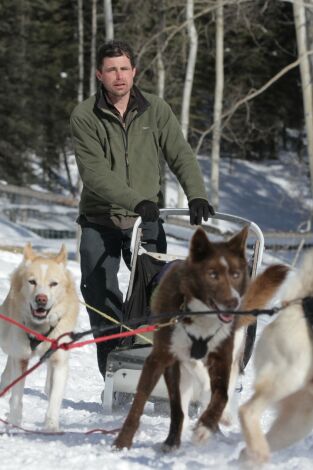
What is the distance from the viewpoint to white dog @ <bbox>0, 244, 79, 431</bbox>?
4.48m

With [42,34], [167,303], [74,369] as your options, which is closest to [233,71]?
[42,34]

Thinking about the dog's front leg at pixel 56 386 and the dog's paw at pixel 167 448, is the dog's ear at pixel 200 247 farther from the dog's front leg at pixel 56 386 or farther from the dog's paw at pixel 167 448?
the dog's front leg at pixel 56 386

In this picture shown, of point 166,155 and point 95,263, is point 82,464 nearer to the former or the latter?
point 95,263

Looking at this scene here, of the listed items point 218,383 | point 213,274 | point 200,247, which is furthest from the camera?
point 218,383

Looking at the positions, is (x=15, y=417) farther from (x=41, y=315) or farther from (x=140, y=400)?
(x=140, y=400)


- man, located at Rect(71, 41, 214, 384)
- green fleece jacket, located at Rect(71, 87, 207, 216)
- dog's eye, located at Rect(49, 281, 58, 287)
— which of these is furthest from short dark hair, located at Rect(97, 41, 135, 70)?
dog's eye, located at Rect(49, 281, 58, 287)

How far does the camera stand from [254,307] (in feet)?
12.7

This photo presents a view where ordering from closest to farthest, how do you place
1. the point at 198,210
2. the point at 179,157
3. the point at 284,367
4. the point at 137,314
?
the point at 284,367 → the point at 198,210 → the point at 137,314 → the point at 179,157

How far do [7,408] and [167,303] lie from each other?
5.02ft

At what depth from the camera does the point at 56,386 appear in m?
4.52

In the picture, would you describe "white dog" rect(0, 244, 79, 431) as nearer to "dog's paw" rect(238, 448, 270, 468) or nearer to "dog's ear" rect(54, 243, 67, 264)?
"dog's ear" rect(54, 243, 67, 264)

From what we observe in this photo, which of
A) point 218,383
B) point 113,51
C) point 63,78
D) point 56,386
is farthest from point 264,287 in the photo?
point 63,78

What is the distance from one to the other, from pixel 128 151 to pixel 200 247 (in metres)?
1.51

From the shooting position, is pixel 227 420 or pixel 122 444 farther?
pixel 227 420
